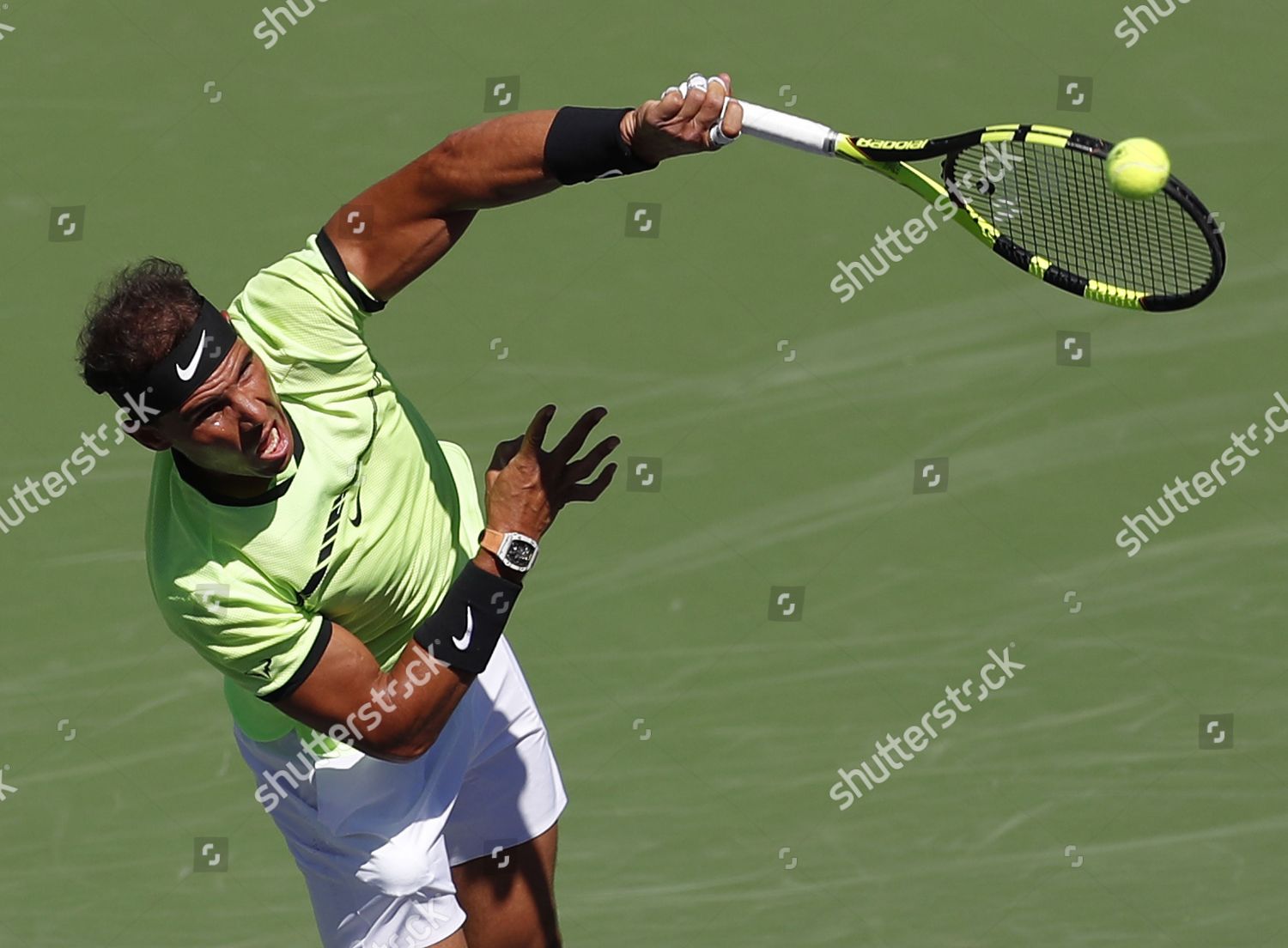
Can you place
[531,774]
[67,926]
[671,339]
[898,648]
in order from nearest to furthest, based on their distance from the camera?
[531,774], [67,926], [898,648], [671,339]

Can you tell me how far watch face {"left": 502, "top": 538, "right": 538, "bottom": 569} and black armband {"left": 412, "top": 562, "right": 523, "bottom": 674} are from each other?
0.04 m

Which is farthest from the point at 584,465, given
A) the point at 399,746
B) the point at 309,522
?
the point at 399,746

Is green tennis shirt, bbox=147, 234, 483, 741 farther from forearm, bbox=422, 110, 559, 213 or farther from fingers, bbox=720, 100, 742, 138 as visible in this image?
fingers, bbox=720, 100, 742, 138

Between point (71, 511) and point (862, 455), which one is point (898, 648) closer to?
point (862, 455)

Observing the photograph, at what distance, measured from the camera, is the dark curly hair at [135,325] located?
385cm

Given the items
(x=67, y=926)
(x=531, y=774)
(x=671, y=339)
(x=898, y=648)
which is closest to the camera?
(x=531, y=774)

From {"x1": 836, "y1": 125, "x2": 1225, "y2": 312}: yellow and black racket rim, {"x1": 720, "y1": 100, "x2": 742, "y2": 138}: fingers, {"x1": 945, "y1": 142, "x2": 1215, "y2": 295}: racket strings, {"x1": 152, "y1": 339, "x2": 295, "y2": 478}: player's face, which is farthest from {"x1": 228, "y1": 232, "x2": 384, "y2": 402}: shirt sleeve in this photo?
{"x1": 945, "y1": 142, "x2": 1215, "y2": 295}: racket strings

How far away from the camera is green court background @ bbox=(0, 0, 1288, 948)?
19.7ft

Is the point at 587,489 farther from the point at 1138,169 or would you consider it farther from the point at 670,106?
the point at 1138,169

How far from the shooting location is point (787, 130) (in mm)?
4113

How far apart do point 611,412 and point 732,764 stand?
4.24 feet

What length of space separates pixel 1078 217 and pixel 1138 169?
0.74 m

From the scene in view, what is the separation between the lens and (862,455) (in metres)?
6.79

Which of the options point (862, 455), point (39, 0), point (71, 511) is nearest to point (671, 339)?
point (862, 455)
